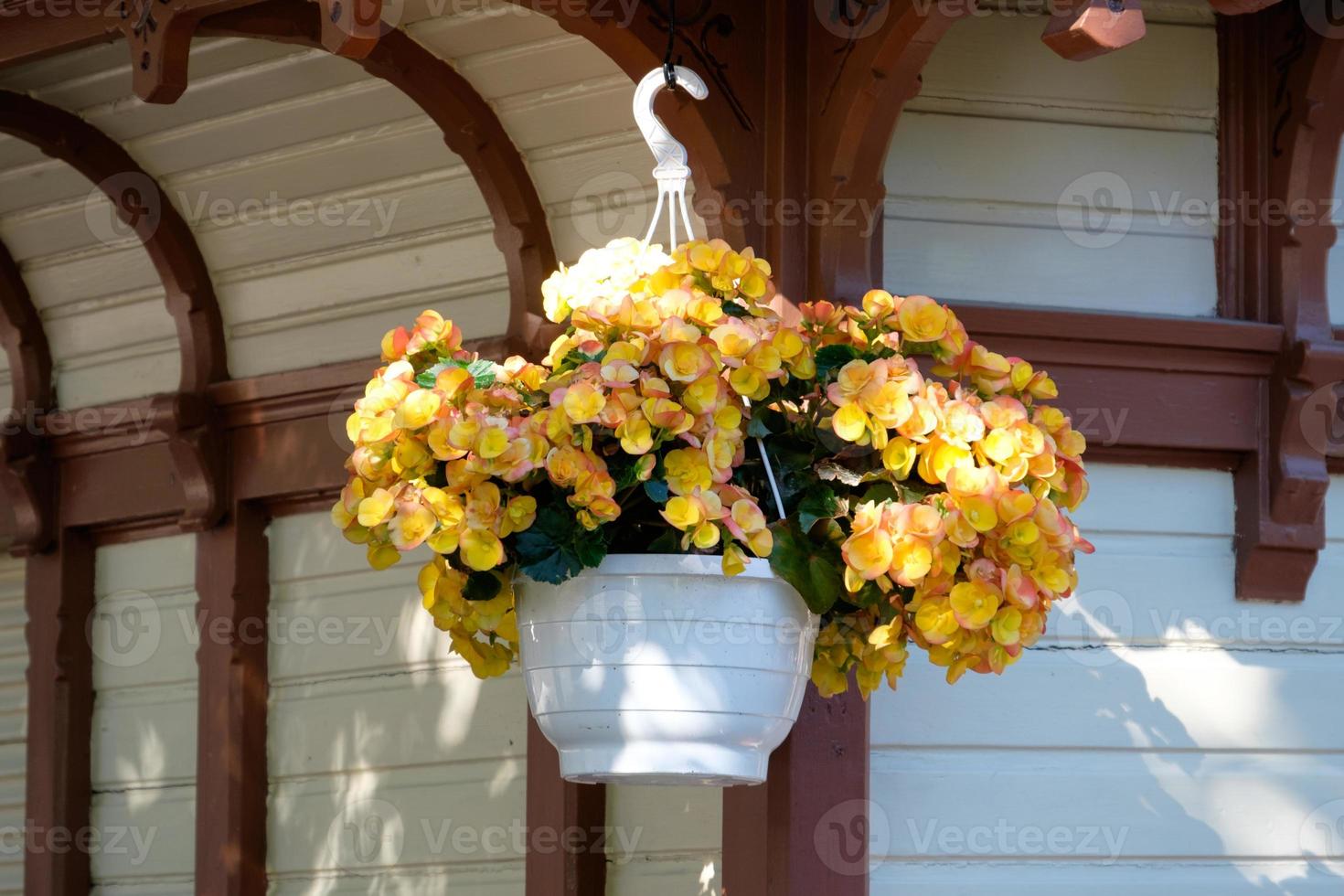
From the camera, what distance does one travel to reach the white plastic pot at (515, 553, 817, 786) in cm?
289

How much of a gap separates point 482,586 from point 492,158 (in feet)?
4.92

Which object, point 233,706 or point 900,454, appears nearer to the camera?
point 900,454

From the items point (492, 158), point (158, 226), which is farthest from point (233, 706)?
point (492, 158)

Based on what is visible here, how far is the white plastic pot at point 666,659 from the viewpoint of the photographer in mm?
2887

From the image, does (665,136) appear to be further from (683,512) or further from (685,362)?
(683,512)

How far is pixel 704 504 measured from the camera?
9.27 feet

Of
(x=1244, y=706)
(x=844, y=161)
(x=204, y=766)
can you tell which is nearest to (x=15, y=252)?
(x=204, y=766)

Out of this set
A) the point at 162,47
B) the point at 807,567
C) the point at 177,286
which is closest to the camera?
the point at 807,567

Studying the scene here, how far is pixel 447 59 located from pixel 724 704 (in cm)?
185

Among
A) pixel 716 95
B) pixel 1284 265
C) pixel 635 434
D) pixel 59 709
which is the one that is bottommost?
pixel 59 709

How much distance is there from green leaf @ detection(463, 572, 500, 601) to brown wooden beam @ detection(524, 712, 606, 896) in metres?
1.20

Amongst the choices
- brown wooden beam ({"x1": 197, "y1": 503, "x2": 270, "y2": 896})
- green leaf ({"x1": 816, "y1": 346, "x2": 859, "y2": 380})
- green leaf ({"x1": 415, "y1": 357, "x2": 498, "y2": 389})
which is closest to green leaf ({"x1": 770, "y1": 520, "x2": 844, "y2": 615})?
green leaf ({"x1": 816, "y1": 346, "x2": 859, "y2": 380})

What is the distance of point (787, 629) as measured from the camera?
295 cm

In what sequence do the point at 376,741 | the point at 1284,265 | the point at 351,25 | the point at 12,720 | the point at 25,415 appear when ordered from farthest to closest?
1. the point at 12,720
2. the point at 25,415
3. the point at 376,741
4. the point at 1284,265
5. the point at 351,25
